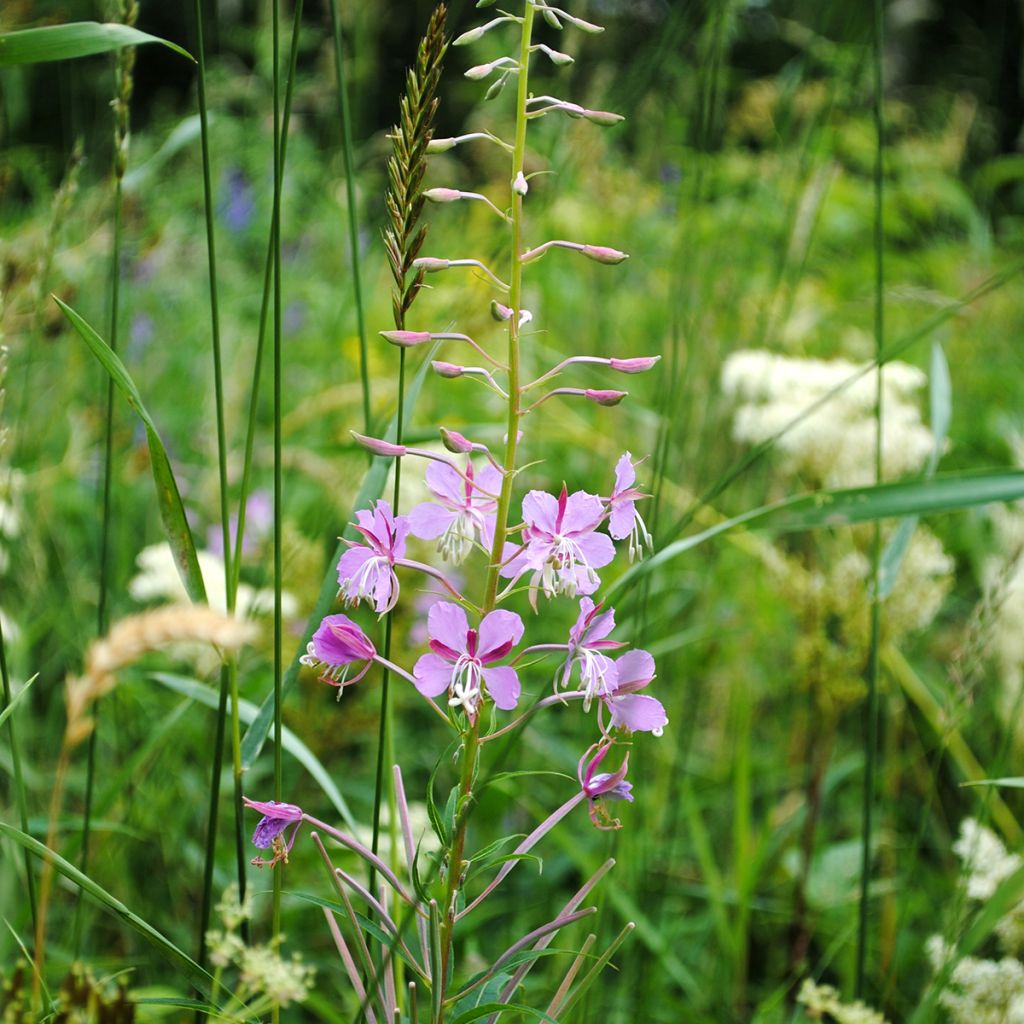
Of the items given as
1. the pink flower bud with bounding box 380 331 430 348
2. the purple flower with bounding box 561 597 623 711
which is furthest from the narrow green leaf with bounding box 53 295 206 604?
the purple flower with bounding box 561 597 623 711

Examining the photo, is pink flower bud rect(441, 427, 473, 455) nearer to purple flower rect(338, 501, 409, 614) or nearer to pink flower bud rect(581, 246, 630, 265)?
purple flower rect(338, 501, 409, 614)

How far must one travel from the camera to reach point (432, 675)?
2.75 feet

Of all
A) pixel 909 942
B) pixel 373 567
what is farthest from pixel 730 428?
pixel 373 567

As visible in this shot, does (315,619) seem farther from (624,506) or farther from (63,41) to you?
(63,41)

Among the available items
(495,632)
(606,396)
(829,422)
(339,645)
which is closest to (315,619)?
(339,645)

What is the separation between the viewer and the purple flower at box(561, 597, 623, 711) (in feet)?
2.78

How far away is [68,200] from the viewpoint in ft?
4.27

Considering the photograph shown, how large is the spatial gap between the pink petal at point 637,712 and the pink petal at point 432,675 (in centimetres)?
14

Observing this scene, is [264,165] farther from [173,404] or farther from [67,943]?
[67,943]

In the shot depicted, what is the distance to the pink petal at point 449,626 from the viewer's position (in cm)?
83

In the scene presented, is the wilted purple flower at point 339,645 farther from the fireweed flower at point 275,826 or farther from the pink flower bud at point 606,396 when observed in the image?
the pink flower bud at point 606,396

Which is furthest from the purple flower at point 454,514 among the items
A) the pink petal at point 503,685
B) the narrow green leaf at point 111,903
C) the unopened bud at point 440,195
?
the narrow green leaf at point 111,903

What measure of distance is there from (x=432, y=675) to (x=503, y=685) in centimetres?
6

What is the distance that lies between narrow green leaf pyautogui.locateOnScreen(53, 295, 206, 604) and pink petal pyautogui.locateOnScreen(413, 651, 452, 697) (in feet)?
0.74
